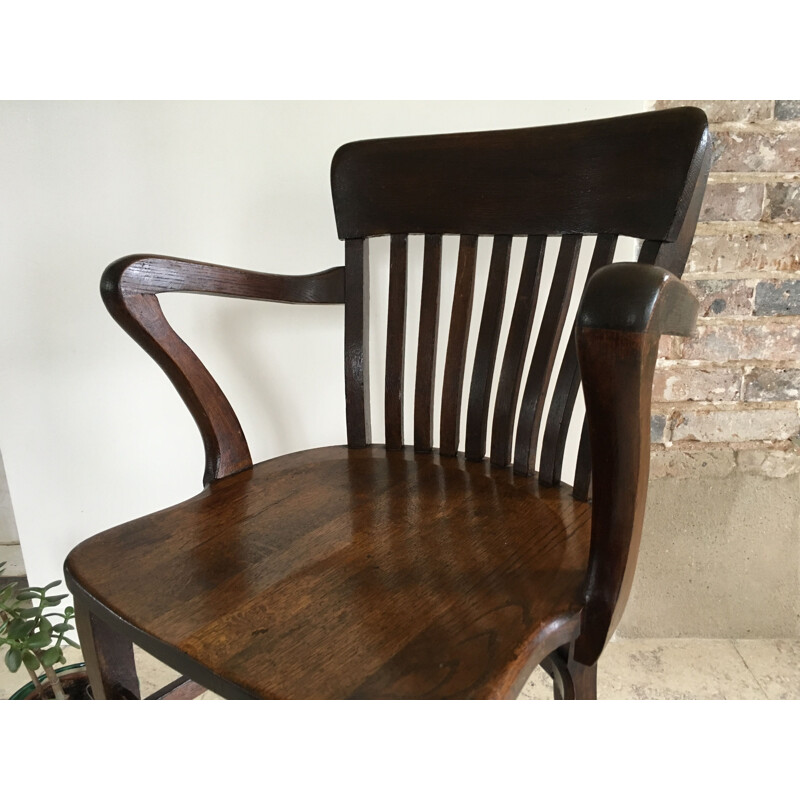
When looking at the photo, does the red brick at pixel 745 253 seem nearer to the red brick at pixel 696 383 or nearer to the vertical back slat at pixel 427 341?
the red brick at pixel 696 383

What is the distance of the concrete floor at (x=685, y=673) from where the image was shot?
42.9 inches

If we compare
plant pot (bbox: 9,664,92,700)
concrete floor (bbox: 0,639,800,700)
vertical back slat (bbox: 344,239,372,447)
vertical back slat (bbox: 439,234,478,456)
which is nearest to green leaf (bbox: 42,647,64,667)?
plant pot (bbox: 9,664,92,700)

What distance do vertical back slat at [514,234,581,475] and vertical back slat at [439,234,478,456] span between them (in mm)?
94

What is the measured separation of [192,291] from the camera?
0.77 metres

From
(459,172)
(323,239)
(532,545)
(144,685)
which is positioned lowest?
A: (144,685)

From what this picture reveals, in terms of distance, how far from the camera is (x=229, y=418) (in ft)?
2.70

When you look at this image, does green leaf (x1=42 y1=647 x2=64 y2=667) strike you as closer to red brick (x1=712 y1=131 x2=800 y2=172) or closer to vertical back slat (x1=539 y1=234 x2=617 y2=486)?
vertical back slat (x1=539 y1=234 x2=617 y2=486)

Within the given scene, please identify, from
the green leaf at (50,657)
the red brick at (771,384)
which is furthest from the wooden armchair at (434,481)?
the red brick at (771,384)

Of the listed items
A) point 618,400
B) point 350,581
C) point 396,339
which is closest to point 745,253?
point 396,339

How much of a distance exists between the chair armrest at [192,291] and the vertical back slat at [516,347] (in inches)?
10.9
